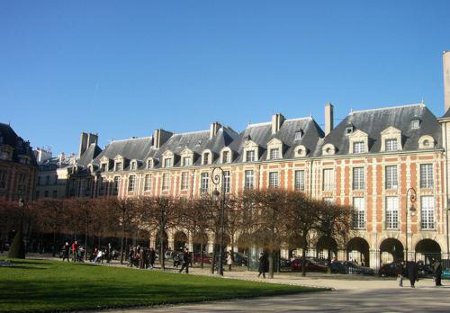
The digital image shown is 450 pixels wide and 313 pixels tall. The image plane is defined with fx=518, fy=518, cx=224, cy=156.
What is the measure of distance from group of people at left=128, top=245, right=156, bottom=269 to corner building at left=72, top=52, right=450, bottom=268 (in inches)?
255

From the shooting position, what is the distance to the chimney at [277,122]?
4538 cm

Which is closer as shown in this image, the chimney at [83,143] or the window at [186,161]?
the window at [186,161]

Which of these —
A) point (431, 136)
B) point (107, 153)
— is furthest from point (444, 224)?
point (107, 153)

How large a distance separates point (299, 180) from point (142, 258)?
17058 millimetres

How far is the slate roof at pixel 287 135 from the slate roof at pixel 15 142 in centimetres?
2370

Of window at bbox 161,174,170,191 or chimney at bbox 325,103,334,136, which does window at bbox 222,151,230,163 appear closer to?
window at bbox 161,174,170,191

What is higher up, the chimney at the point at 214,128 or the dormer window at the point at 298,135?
the chimney at the point at 214,128

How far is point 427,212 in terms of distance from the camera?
115 feet

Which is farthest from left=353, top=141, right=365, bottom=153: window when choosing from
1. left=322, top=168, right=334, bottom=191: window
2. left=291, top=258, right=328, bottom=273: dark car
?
left=291, top=258, right=328, bottom=273: dark car

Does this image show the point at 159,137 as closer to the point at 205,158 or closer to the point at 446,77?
the point at 205,158

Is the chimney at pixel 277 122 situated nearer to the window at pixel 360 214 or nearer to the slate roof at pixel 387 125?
the slate roof at pixel 387 125

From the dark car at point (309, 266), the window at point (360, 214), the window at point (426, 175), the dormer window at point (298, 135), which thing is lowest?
the dark car at point (309, 266)

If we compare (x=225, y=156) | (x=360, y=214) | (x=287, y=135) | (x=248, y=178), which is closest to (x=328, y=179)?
(x=360, y=214)

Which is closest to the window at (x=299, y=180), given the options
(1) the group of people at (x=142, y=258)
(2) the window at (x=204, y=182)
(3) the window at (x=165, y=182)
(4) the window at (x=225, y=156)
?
(4) the window at (x=225, y=156)
